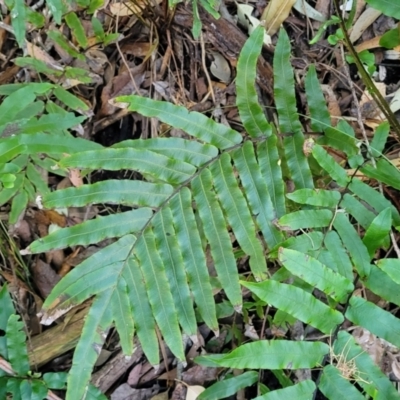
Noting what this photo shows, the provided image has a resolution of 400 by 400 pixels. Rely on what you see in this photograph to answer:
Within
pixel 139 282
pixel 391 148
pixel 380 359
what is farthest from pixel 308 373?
pixel 391 148

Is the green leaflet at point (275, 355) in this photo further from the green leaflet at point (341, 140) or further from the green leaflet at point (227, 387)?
the green leaflet at point (341, 140)

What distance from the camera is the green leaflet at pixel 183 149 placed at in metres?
1.58

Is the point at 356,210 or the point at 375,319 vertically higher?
the point at 356,210

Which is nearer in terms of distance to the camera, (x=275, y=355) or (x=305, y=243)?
(x=275, y=355)

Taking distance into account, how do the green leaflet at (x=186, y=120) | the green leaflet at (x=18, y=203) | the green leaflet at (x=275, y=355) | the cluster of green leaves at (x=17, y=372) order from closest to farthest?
the green leaflet at (x=275, y=355) < the green leaflet at (x=186, y=120) < the cluster of green leaves at (x=17, y=372) < the green leaflet at (x=18, y=203)

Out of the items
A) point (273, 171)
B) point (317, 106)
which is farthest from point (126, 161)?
point (317, 106)

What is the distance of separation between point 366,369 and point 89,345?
0.70m

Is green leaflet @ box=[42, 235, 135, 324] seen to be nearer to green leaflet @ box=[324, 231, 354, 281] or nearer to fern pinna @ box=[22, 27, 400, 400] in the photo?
fern pinna @ box=[22, 27, 400, 400]

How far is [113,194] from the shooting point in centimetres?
148

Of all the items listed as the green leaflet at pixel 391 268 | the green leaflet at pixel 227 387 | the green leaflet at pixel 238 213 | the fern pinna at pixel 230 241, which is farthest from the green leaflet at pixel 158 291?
the green leaflet at pixel 391 268

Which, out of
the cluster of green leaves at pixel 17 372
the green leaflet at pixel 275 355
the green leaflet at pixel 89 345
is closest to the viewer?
the green leaflet at pixel 275 355

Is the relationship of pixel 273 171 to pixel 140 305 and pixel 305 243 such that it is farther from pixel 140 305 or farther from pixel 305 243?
pixel 140 305

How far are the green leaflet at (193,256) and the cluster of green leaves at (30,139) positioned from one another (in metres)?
0.41

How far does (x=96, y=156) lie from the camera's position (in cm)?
149
